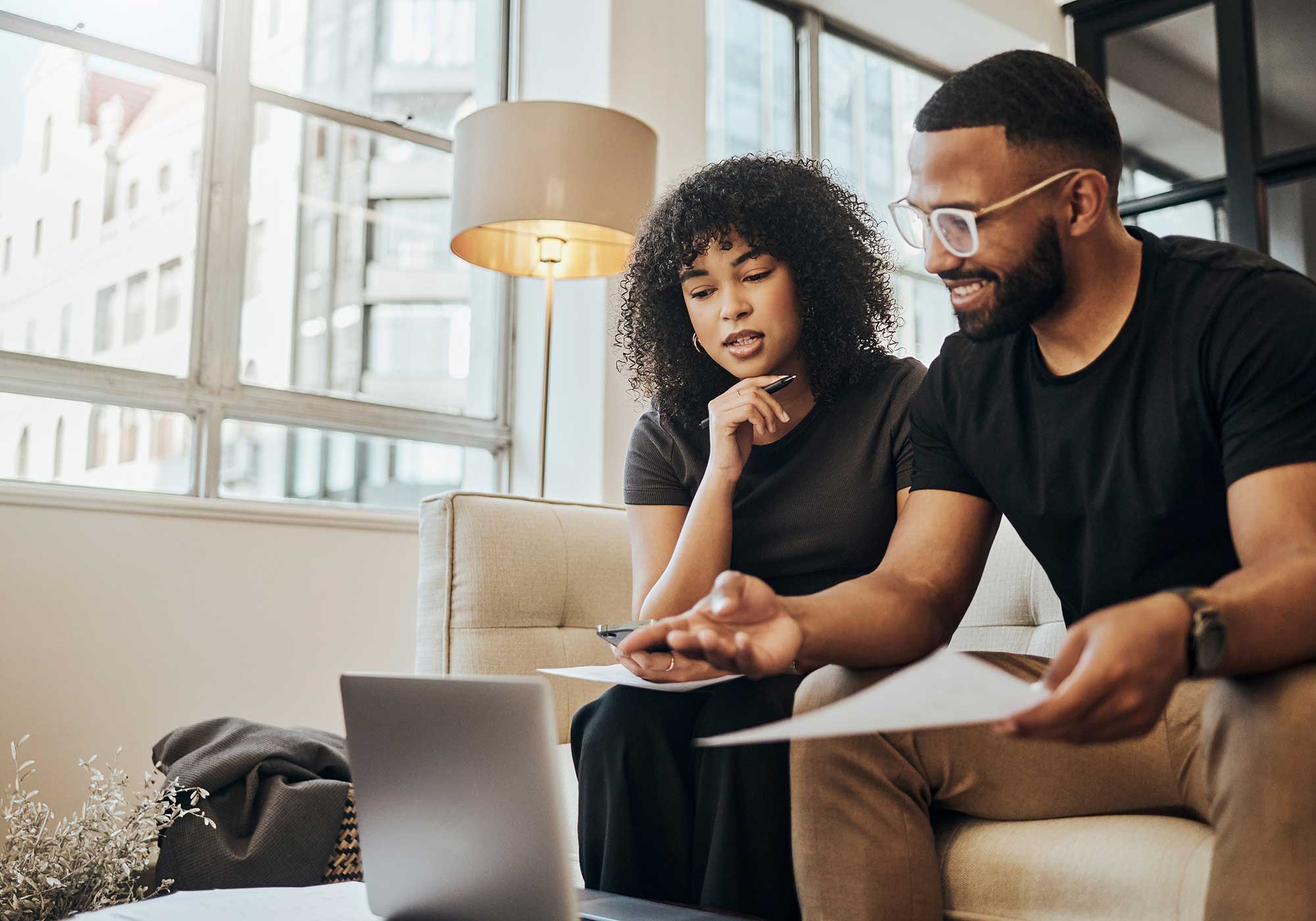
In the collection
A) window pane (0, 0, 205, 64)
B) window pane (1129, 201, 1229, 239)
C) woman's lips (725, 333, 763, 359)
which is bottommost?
woman's lips (725, 333, 763, 359)

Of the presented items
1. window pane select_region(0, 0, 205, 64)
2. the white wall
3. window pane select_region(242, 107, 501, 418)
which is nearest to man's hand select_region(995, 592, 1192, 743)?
the white wall

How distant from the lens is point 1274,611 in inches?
30.7

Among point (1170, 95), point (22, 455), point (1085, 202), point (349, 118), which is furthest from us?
point (1170, 95)

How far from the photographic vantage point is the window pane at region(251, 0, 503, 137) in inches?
126

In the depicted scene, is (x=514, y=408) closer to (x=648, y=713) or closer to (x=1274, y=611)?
(x=648, y=713)

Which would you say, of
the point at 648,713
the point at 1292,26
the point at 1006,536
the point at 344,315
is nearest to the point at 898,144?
the point at 1292,26

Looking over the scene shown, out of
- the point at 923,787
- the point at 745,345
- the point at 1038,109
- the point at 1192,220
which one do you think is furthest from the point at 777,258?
the point at 1192,220

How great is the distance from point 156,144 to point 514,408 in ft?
→ 3.95

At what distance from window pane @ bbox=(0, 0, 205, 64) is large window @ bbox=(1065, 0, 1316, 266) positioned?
137 inches

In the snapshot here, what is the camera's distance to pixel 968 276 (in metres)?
1.14

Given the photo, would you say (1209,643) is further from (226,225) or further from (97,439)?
(226,225)

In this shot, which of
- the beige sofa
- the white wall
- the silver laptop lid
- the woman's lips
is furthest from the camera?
the white wall

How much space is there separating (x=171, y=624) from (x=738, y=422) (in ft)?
5.55

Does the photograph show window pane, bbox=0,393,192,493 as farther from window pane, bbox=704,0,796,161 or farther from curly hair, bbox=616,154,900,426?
window pane, bbox=704,0,796,161
